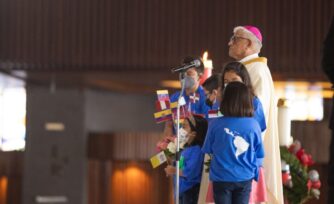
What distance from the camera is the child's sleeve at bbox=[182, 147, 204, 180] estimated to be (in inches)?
181

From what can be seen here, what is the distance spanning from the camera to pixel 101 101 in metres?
11.9

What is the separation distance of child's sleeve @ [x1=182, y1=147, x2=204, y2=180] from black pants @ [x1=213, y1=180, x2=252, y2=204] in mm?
571

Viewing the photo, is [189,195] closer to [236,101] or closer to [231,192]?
[231,192]

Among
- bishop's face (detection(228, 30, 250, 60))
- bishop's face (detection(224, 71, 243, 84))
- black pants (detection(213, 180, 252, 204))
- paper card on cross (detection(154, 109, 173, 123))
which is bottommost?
black pants (detection(213, 180, 252, 204))

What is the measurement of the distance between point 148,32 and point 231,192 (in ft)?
16.8

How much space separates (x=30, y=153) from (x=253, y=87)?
683cm

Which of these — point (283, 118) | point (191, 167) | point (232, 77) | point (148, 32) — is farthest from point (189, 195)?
point (148, 32)

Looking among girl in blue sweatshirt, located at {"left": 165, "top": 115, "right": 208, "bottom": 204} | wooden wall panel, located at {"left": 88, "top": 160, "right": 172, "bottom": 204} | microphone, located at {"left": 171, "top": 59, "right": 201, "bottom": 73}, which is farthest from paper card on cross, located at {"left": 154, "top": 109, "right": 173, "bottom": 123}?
wooden wall panel, located at {"left": 88, "top": 160, "right": 172, "bottom": 204}

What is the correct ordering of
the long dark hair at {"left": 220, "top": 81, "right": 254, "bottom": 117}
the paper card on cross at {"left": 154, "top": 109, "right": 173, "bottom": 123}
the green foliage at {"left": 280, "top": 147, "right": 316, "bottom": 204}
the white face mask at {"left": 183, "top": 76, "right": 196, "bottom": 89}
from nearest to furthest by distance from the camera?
1. the long dark hair at {"left": 220, "top": 81, "right": 254, "bottom": 117}
2. the paper card on cross at {"left": 154, "top": 109, "right": 173, "bottom": 123}
3. the white face mask at {"left": 183, "top": 76, "right": 196, "bottom": 89}
4. the green foliage at {"left": 280, "top": 147, "right": 316, "bottom": 204}

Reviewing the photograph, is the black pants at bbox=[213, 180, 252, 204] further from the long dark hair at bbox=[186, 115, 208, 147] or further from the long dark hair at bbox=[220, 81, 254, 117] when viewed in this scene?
the long dark hair at bbox=[186, 115, 208, 147]

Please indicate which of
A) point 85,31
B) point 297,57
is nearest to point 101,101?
point 85,31

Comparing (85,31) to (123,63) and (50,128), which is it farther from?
(50,128)

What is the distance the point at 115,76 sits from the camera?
9555 millimetres

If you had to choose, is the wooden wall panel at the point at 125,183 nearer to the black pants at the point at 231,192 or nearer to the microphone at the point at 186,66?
the microphone at the point at 186,66
